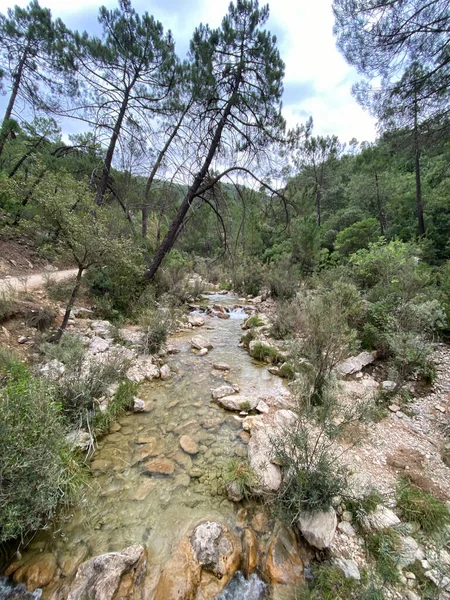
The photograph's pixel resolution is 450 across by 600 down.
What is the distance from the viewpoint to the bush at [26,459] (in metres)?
1.51

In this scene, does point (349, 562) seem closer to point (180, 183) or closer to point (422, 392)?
point (422, 392)

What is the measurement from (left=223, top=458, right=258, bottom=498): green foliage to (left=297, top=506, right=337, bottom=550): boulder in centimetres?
49

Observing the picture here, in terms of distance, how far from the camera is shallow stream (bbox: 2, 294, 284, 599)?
6.08ft

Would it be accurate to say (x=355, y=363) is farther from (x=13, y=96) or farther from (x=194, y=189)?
(x=13, y=96)

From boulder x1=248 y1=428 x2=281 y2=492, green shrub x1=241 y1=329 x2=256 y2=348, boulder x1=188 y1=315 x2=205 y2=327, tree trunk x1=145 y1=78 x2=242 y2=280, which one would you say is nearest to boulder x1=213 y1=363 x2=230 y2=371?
green shrub x1=241 y1=329 x2=256 y2=348

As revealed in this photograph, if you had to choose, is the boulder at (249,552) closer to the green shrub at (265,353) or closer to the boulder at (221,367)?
the boulder at (221,367)

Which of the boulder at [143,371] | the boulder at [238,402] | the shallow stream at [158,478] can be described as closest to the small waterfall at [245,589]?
the shallow stream at [158,478]

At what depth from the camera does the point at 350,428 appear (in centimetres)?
298

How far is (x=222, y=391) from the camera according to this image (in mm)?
3834

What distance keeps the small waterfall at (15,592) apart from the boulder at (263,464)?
1723mm

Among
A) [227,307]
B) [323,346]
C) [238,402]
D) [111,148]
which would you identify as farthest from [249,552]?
[111,148]

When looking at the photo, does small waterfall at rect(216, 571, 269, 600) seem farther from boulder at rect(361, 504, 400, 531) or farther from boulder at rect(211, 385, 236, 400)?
boulder at rect(211, 385, 236, 400)

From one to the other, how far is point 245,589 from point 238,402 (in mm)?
1954

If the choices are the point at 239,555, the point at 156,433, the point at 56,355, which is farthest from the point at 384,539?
the point at 56,355
